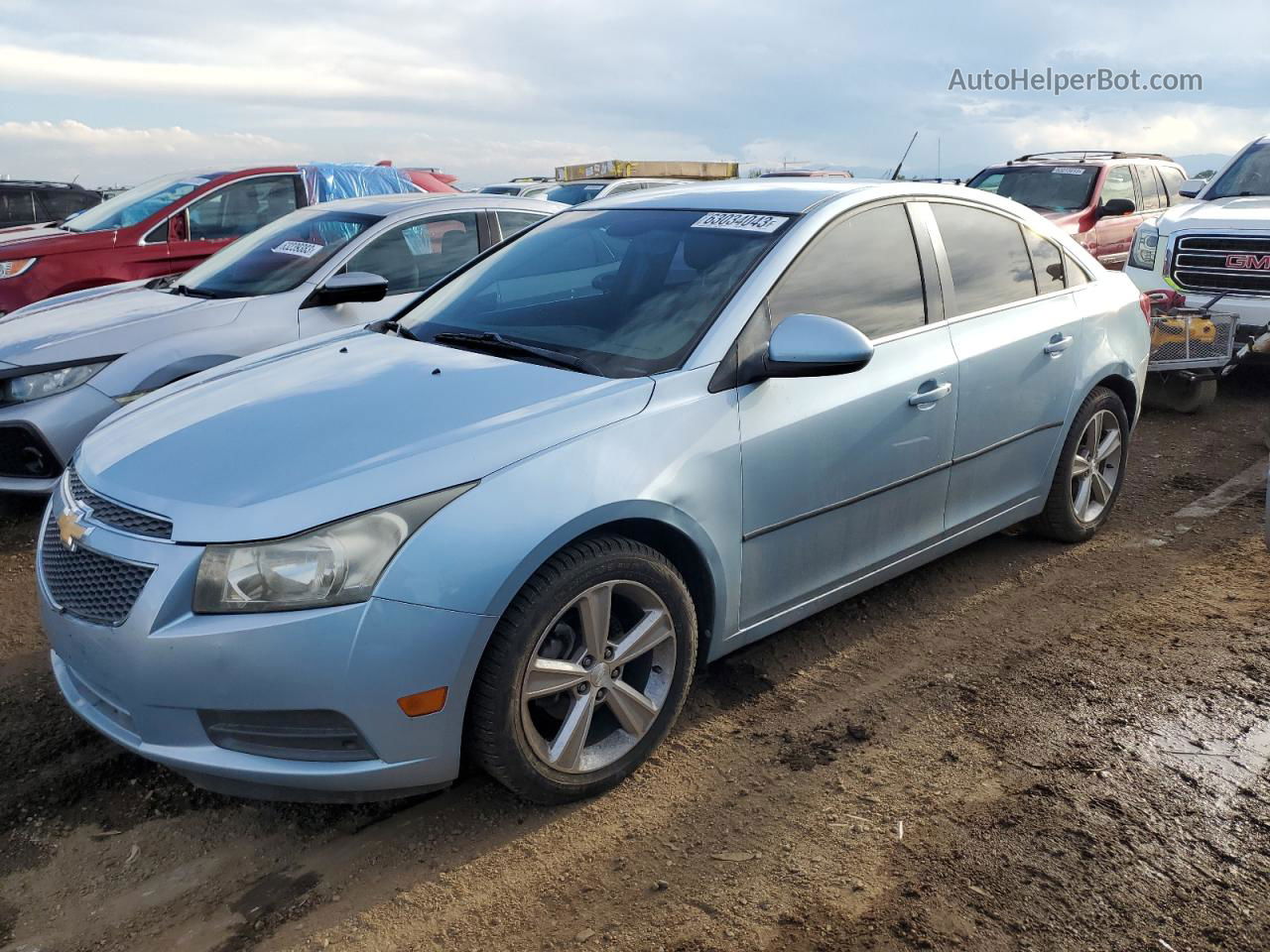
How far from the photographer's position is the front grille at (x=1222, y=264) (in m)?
7.92

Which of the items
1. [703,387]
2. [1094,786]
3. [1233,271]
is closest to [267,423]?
[703,387]

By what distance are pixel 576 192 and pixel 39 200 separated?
799cm

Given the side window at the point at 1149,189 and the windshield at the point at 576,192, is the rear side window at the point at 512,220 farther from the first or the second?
the side window at the point at 1149,189

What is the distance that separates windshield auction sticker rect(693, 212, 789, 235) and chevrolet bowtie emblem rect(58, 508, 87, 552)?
214 centimetres

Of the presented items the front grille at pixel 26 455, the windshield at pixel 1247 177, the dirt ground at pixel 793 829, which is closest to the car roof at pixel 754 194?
the dirt ground at pixel 793 829

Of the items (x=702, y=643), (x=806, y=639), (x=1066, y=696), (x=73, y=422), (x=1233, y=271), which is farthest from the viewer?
(x=1233, y=271)

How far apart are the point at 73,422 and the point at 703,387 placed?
3.49 m

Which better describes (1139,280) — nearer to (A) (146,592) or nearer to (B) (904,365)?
(B) (904,365)

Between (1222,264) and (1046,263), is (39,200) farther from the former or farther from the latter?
(1046,263)

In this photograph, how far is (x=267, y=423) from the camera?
296cm

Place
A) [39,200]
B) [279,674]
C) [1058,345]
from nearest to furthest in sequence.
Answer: [279,674]
[1058,345]
[39,200]

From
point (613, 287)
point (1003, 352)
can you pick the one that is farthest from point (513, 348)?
point (1003, 352)

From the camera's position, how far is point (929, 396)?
146 inches

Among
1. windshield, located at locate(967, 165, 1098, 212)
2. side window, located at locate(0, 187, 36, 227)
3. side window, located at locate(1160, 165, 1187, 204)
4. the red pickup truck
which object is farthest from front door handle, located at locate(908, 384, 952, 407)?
side window, located at locate(0, 187, 36, 227)
